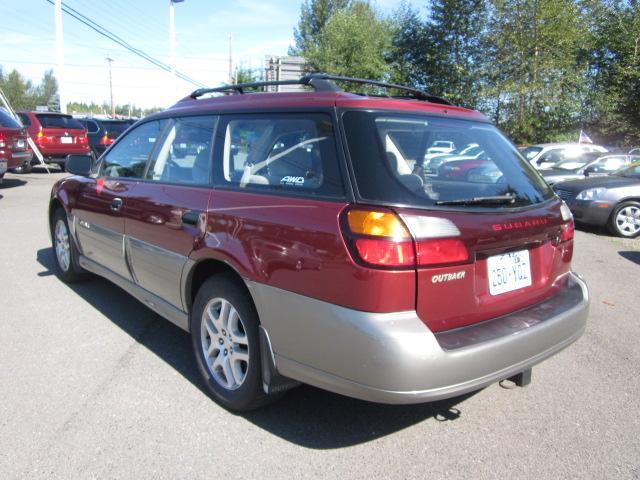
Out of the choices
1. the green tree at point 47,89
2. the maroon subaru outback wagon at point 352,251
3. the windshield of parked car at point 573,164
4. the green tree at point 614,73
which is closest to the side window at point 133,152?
the maroon subaru outback wagon at point 352,251

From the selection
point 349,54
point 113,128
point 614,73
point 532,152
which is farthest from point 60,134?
point 614,73

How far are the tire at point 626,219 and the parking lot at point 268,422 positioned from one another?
5.55 m

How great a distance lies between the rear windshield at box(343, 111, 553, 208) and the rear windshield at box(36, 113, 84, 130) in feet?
51.5

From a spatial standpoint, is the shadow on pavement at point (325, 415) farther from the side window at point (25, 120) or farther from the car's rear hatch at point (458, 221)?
the side window at point (25, 120)

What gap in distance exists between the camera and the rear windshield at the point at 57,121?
15.7 m

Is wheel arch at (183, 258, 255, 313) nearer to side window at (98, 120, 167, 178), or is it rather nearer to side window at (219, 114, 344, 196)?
side window at (219, 114, 344, 196)

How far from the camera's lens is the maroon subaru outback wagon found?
86.7 inches

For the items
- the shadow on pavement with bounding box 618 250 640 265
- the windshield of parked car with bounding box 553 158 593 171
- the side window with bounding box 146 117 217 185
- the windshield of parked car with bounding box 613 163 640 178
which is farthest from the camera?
the windshield of parked car with bounding box 553 158 593 171

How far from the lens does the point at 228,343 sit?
292cm

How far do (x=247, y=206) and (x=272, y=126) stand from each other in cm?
48

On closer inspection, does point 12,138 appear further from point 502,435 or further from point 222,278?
point 502,435

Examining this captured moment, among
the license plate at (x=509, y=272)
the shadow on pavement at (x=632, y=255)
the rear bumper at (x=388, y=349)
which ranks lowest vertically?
the shadow on pavement at (x=632, y=255)

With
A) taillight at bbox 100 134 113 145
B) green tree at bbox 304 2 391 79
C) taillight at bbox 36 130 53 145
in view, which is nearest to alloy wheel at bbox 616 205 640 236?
taillight at bbox 36 130 53 145

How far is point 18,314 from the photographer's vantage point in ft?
14.4
